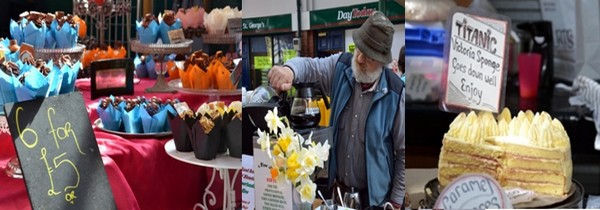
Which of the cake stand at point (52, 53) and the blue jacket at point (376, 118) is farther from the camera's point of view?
the cake stand at point (52, 53)

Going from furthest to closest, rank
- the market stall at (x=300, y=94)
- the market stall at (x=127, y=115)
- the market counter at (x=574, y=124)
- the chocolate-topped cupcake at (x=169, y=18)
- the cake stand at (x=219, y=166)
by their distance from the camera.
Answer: the chocolate-topped cupcake at (x=169, y=18) → the cake stand at (x=219, y=166) → the market stall at (x=127, y=115) → the market stall at (x=300, y=94) → the market counter at (x=574, y=124)

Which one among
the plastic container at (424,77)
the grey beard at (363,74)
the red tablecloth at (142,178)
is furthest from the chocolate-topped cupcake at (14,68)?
the plastic container at (424,77)

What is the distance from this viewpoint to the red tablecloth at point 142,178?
190 centimetres

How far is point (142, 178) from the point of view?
2240 millimetres

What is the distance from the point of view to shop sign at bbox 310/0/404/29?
149cm

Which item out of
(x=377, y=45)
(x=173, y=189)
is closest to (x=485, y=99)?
(x=377, y=45)

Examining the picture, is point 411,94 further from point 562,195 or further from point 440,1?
point 562,195

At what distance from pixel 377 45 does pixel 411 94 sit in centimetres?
20

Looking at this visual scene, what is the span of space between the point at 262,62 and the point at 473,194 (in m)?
0.74

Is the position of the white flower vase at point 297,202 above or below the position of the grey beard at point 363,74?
below

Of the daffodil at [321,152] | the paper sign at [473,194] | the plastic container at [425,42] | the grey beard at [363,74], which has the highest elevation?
the plastic container at [425,42]

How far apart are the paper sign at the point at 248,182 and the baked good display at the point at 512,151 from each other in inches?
28.4

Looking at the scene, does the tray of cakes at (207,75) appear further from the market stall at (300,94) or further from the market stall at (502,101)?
the market stall at (502,101)

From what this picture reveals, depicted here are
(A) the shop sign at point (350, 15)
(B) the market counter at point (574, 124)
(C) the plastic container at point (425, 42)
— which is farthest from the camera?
(A) the shop sign at point (350, 15)
